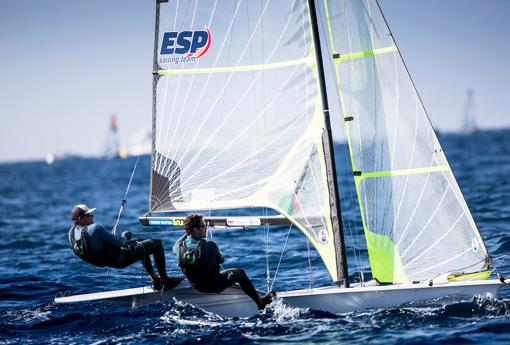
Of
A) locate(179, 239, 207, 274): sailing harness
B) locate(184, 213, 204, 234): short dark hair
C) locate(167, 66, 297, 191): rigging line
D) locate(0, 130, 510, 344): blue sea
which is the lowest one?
locate(0, 130, 510, 344): blue sea

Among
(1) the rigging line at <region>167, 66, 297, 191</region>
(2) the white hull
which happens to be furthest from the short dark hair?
(1) the rigging line at <region>167, 66, 297, 191</region>

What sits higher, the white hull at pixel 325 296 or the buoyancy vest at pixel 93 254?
the buoyancy vest at pixel 93 254

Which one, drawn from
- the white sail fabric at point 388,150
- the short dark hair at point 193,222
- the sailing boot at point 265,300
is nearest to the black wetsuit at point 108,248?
the short dark hair at point 193,222

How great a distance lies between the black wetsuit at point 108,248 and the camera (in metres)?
8.95

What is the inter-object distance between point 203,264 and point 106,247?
1.46 m

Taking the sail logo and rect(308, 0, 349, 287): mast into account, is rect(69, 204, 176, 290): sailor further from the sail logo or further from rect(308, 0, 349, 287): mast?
the sail logo

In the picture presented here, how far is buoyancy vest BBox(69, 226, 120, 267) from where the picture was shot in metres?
8.98

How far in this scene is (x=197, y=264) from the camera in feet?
27.8

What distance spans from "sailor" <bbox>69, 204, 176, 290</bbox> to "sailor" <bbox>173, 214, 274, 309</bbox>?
Result: 665 millimetres

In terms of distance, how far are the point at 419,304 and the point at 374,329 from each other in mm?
899

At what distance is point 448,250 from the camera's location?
9.05 m

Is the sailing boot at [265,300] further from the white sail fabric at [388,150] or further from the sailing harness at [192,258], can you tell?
the white sail fabric at [388,150]

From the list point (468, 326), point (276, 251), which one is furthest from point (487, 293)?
point (276, 251)

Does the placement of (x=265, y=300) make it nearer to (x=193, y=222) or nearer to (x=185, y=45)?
(x=193, y=222)
